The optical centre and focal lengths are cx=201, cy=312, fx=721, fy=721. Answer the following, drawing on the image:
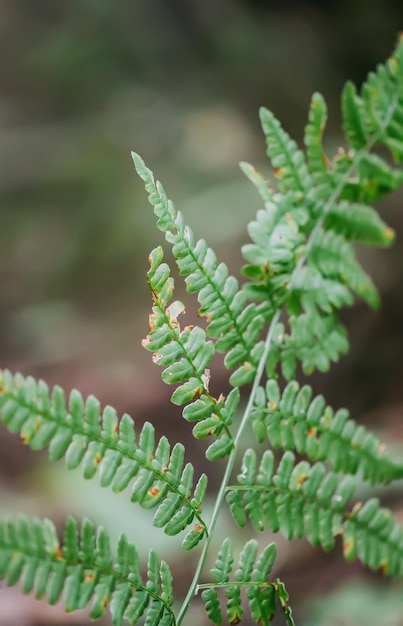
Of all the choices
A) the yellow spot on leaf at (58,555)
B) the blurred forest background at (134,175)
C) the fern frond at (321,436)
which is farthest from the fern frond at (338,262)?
the blurred forest background at (134,175)

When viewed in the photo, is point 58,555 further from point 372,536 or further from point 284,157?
point 284,157

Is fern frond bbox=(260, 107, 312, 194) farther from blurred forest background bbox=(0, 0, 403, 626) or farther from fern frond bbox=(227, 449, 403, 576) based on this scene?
blurred forest background bbox=(0, 0, 403, 626)

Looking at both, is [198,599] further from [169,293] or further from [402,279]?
[402,279]

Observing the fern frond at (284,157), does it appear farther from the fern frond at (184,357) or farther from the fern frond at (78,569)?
the fern frond at (78,569)

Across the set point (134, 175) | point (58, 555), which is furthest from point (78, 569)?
point (134, 175)

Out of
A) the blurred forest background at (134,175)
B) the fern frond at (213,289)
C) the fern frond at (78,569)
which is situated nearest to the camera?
the fern frond at (78,569)

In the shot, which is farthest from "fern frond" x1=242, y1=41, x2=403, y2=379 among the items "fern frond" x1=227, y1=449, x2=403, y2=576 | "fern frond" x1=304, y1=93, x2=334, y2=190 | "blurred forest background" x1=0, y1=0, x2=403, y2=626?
"blurred forest background" x1=0, y1=0, x2=403, y2=626
